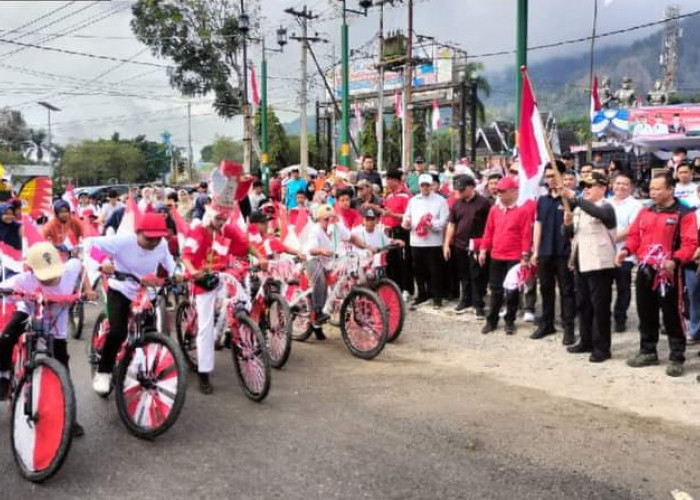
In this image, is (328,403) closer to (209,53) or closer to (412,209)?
(412,209)

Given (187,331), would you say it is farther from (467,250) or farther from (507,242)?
(467,250)

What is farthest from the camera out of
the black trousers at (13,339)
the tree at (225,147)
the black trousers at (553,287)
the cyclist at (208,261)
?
the tree at (225,147)

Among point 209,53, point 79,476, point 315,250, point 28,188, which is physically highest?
point 209,53

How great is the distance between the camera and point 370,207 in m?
9.09

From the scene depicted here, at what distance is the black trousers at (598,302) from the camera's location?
23.6 feet

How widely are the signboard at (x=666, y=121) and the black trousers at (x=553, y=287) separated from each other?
47.0 ft

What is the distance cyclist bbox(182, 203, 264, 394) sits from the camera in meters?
6.23

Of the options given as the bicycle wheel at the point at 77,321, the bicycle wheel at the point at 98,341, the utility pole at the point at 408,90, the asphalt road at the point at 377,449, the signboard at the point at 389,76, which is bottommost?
the asphalt road at the point at 377,449

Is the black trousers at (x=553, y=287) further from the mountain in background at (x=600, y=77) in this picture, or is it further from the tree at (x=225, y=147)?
the tree at (x=225, y=147)

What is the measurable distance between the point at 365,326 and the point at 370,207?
2.01 meters

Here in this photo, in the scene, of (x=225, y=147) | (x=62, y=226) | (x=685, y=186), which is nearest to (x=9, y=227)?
(x=62, y=226)

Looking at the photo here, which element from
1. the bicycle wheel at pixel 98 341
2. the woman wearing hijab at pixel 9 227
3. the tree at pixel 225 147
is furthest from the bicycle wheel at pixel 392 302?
the tree at pixel 225 147

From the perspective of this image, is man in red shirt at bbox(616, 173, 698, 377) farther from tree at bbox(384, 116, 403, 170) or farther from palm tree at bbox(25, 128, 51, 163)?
palm tree at bbox(25, 128, 51, 163)

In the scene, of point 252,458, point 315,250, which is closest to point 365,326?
point 315,250
